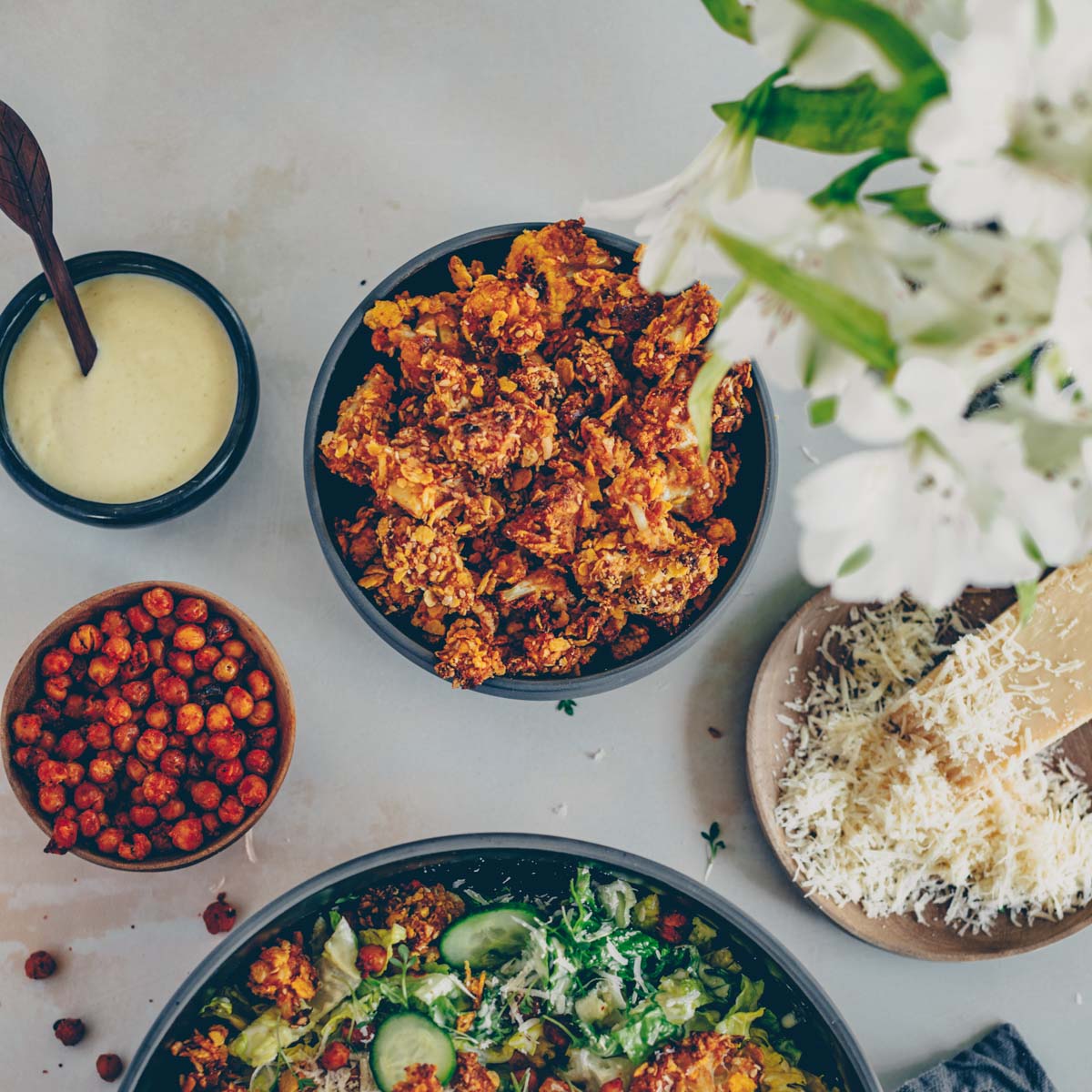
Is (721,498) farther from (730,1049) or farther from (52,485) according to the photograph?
(52,485)

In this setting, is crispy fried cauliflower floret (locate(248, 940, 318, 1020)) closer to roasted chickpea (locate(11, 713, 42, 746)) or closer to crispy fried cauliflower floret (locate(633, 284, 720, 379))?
roasted chickpea (locate(11, 713, 42, 746))

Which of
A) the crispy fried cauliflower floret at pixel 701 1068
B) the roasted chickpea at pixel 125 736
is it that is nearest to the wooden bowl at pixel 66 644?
the roasted chickpea at pixel 125 736

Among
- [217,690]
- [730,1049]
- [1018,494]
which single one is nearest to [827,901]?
[730,1049]

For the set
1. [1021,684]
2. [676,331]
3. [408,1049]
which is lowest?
[408,1049]

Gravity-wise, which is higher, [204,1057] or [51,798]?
[51,798]

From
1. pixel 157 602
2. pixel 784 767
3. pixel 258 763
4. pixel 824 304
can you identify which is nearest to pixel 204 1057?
pixel 258 763

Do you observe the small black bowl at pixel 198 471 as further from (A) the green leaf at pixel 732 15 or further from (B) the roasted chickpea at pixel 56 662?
(A) the green leaf at pixel 732 15

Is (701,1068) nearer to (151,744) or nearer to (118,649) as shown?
(151,744)
